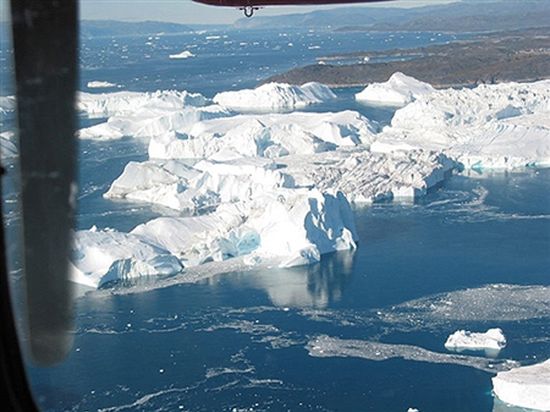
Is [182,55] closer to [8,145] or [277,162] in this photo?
[277,162]

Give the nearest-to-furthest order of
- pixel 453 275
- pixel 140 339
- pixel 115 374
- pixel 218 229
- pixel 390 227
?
pixel 115 374 < pixel 140 339 < pixel 453 275 < pixel 218 229 < pixel 390 227

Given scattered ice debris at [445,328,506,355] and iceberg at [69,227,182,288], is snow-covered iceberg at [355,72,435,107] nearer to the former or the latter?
iceberg at [69,227,182,288]

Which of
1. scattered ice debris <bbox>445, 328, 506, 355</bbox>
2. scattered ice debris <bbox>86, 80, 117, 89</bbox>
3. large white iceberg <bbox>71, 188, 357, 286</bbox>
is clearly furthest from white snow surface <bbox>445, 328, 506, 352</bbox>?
scattered ice debris <bbox>86, 80, 117, 89</bbox>

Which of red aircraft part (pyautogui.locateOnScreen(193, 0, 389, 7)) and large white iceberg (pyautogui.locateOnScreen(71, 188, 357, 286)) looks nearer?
red aircraft part (pyautogui.locateOnScreen(193, 0, 389, 7))

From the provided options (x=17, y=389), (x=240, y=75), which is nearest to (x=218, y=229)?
(x=17, y=389)

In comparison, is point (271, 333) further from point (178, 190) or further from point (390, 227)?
point (178, 190)

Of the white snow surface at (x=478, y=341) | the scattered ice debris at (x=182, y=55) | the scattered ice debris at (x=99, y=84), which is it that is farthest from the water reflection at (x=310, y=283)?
the scattered ice debris at (x=182, y=55)
